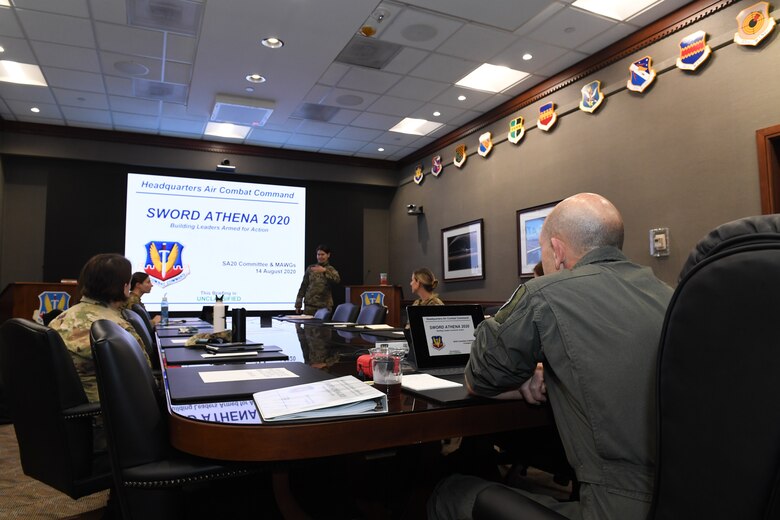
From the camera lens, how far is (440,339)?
5.59 ft

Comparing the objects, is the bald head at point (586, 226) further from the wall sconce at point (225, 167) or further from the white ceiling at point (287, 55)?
the wall sconce at point (225, 167)

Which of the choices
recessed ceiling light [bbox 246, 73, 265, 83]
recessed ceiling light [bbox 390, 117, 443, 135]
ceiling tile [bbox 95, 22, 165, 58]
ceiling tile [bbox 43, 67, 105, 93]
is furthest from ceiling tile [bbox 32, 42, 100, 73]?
recessed ceiling light [bbox 390, 117, 443, 135]

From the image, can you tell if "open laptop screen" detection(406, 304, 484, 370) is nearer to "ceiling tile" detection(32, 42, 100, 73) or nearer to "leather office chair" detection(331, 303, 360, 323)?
"leather office chair" detection(331, 303, 360, 323)

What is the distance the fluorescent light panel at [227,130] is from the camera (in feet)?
23.9

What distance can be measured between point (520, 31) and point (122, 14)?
143 inches

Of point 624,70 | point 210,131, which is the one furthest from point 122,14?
point 624,70

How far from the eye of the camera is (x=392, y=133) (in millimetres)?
7578

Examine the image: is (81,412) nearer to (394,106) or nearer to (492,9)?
(492,9)

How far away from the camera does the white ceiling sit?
4355mm

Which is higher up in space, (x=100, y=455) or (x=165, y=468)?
(x=165, y=468)

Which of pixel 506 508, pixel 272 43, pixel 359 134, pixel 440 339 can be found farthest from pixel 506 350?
→ pixel 359 134

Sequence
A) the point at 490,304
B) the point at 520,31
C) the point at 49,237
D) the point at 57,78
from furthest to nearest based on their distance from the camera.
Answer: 1. the point at 49,237
2. the point at 490,304
3. the point at 57,78
4. the point at 520,31

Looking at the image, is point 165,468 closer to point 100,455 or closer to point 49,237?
point 100,455

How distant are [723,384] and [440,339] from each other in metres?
1.20
